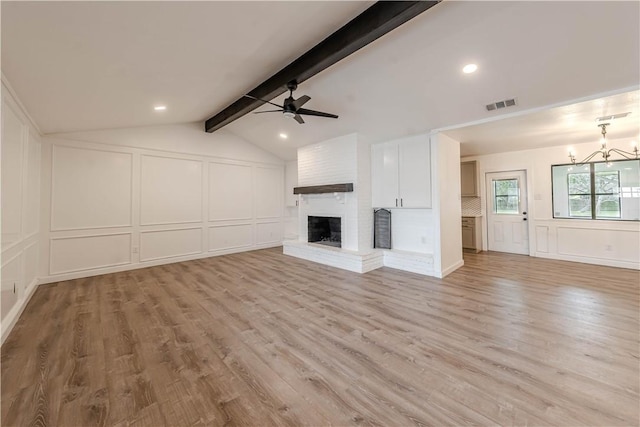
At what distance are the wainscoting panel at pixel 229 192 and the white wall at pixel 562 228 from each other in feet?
22.0

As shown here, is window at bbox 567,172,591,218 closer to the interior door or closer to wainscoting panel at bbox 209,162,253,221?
the interior door

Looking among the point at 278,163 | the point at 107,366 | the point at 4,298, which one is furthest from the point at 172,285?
the point at 278,163

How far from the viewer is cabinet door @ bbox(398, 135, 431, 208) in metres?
4.79

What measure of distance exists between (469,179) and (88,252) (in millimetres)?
9076

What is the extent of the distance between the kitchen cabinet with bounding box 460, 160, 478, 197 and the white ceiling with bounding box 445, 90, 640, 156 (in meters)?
0.89

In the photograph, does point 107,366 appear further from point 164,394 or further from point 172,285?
point 172,285

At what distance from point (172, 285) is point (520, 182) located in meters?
8.04

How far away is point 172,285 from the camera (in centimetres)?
427

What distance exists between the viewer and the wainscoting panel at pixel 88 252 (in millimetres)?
4578

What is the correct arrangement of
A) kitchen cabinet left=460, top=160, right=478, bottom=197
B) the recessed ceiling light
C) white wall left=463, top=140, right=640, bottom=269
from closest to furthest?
the recessed ceiling light → white wall left=463, top=140, right=640, bottom=269 → kitchen cabinet left=460, top=160, right=478, bottom=197

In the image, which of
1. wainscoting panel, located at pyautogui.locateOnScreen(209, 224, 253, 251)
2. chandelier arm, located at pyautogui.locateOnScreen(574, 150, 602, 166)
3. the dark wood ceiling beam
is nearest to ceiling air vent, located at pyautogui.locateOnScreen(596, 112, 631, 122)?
chandelier arm, located at pyautogui.locateOnScreen(574, 150, 602, 166)

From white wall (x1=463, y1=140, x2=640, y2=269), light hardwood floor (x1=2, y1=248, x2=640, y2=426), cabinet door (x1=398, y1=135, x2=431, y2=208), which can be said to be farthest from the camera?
white wall (x1=463, y1=140, x2=640, y2=269)

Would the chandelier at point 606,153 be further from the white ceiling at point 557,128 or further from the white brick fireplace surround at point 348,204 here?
the white brick fireplace surround at point 348,204

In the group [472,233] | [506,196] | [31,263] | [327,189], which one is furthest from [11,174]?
[506,196]
